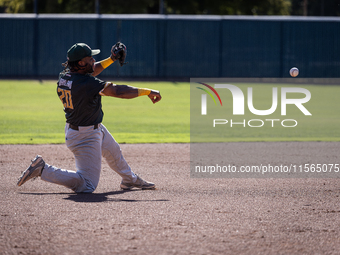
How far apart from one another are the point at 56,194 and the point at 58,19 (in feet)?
77.8

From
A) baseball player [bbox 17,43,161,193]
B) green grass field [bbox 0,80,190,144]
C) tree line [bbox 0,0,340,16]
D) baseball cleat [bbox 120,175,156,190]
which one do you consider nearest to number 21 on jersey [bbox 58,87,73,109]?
baseball player [bbox 17,43,161,193]

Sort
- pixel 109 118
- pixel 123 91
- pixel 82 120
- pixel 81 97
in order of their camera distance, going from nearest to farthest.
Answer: pixel 123 91 < pixel 81 97 < pixel 82 120 < pixel 109 118

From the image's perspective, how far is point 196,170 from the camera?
7.63m

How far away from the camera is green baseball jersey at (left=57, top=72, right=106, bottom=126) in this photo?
5.57m

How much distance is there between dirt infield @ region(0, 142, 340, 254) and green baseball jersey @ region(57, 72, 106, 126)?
3.12 feet

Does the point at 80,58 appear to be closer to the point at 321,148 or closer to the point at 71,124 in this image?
the point at 71,124

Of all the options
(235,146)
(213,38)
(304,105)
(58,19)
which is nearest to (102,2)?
(58,19)

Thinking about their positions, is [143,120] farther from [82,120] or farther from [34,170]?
[34,170]

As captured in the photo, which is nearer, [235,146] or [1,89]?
[235,146]

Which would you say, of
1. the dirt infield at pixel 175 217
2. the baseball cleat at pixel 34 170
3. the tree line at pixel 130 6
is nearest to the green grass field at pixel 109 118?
the dirt infield at pixel 175 217

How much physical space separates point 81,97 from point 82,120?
0.31m

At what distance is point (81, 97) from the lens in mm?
5613

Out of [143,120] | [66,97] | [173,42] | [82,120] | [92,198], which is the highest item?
[173,42]

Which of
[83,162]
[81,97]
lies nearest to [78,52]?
[81,97]
